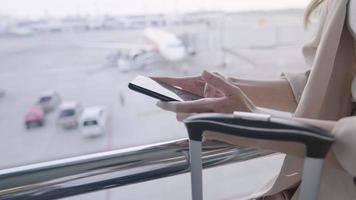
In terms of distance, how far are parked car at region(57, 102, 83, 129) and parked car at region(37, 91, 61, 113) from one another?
4cm

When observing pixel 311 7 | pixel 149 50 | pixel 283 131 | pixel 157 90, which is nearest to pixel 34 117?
pixel 149 50

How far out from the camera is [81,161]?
0.86 meters

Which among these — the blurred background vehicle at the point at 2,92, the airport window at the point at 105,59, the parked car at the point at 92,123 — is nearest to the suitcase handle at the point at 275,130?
the airport window at the point at 105,59

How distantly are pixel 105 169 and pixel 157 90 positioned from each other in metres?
0.25

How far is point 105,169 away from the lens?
881mm

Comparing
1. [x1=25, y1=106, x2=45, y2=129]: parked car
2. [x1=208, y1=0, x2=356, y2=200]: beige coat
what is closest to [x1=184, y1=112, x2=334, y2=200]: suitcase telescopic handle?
[x1=208, y1=0, x2=356, y2=200]: beige coat

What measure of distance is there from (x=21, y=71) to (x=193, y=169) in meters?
1.42

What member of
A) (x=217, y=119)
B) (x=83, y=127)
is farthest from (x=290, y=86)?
(x=83, y=127)

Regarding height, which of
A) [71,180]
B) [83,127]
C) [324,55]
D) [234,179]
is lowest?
[234,179]

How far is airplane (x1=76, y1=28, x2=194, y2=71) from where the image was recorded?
196 centimetres

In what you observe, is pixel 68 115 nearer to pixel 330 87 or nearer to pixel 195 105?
pixel 195 105

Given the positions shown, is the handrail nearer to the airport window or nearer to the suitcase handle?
the suitcase handle

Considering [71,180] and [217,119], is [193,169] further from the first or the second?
[71,180]

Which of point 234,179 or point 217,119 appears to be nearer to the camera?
point 217,119
